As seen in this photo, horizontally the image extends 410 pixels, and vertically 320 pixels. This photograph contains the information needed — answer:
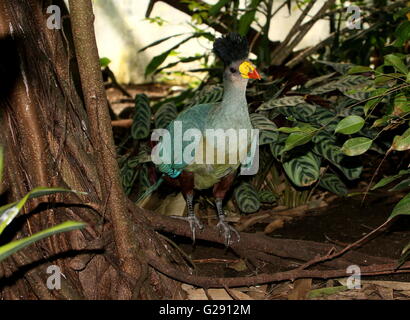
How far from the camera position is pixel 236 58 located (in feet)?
8.18

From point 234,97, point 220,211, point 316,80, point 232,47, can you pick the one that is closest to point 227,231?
point 220,211

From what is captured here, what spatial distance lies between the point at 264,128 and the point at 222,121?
0.55 metres

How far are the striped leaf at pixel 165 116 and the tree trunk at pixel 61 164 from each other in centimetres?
136

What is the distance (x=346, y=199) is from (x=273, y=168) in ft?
1.70

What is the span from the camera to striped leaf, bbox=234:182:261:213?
10.5 ft

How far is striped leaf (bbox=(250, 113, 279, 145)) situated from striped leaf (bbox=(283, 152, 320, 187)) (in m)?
0.17

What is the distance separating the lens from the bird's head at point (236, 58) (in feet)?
8.10

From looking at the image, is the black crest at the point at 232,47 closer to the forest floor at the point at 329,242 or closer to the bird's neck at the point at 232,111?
the bird's neck at the point at 232,111

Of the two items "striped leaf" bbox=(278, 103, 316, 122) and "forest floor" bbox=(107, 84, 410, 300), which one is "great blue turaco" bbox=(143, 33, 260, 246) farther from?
"striped leaf" bbox=(278, 103, 316, 122)

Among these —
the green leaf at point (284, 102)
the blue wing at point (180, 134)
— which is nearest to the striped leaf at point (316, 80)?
the green leaf at point (284, 102)

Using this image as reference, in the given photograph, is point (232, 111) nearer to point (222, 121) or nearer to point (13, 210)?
point (222, 121)

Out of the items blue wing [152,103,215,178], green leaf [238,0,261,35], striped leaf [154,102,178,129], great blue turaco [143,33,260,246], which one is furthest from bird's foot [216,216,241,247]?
green leaf [238,0,261,35]

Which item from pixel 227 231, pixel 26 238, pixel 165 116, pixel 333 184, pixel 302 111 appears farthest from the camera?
pixel 165 116
